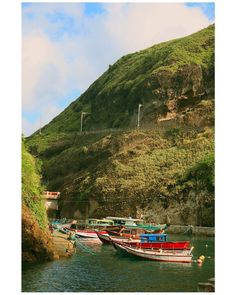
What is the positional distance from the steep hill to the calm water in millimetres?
30804

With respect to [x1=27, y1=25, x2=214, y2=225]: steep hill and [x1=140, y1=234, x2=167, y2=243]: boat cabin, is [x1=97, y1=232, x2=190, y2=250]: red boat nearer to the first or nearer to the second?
[x1=140, y1=234, x2=167, y2=243]: boat cabin

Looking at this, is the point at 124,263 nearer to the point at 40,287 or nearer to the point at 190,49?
the point at 40,287

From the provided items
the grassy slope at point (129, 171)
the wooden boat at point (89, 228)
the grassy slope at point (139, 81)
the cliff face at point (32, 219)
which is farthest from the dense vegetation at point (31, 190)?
the grassy slope at point (139, 81)

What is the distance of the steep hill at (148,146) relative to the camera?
230 feet

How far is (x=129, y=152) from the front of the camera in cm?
8194

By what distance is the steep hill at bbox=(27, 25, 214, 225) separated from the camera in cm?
7006

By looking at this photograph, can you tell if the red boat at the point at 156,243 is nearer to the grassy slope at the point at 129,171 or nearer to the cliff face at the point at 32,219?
the cliff face at the point at 32,219

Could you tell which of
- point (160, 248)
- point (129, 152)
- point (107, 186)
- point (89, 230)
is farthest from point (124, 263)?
point (129, 152)

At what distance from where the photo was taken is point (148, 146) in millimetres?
83312

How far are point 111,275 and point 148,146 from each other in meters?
54.9

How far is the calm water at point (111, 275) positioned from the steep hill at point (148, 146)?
30804mm

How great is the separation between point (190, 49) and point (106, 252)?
6853cm

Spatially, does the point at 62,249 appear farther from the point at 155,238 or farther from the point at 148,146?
the point at 148,146

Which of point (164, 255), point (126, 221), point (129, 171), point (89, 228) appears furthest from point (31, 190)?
point (129, 171)
